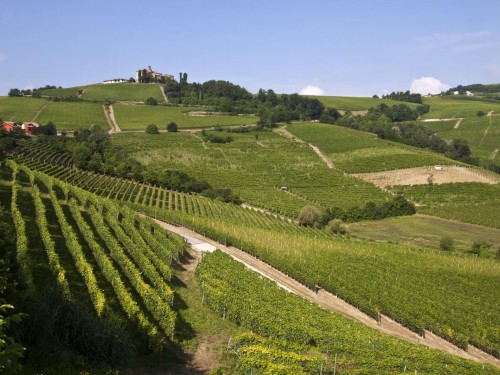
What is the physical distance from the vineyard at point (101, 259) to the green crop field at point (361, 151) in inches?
3166

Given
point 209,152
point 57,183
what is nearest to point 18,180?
point 57,183

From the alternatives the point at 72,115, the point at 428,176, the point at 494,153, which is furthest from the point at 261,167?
the point at 72,115

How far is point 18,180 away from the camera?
57.8 meters

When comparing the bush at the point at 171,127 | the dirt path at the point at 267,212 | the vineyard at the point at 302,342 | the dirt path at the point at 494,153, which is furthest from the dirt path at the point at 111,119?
the vineyard at the point at 302,342

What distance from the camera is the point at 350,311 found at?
36438 millimetres

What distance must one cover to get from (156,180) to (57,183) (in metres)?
35.7

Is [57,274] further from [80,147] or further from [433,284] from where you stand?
[80,147]

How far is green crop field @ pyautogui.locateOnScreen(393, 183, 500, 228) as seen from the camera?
83188 mm

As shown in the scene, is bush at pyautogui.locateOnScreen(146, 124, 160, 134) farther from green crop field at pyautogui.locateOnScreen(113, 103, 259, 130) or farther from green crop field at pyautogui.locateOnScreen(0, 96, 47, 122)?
green crop field at pyautogui.locateOnScreen(0, 96, 47, 122)

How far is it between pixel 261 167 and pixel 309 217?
145 ft

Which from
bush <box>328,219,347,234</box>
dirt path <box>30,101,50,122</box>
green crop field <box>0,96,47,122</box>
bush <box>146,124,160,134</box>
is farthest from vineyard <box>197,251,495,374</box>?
green crop field <box>0,96,47,122</box>

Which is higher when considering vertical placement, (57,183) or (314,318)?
(57,183)

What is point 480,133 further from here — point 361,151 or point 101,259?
point 101,259

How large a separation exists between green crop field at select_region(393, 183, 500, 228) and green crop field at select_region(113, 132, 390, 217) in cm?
859
